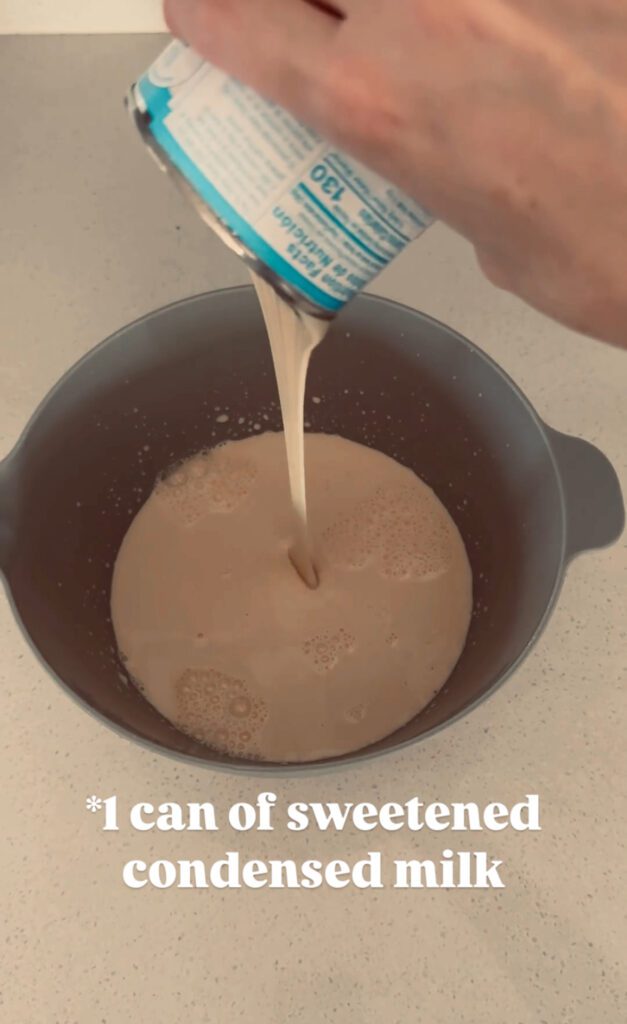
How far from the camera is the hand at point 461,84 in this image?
369mm

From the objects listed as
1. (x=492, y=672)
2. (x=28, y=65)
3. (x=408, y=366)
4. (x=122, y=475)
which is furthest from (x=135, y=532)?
(x=28, y=65)

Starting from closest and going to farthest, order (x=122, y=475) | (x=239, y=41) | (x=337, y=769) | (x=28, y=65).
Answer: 1. (x=239, y=41)
2. (x=337, y=769)
3. (x=122, y=475)
4. (x=28, y=65)

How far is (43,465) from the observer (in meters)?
0.69

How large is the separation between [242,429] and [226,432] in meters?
0.02

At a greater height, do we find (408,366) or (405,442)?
(408,366)

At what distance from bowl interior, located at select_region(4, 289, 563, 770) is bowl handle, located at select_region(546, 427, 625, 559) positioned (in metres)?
0.02

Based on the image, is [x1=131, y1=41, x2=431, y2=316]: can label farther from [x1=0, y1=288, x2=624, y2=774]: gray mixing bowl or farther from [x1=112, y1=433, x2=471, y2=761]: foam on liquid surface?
[x1=112, y1=433, x2=471, y2=761]: foam on liquid surface

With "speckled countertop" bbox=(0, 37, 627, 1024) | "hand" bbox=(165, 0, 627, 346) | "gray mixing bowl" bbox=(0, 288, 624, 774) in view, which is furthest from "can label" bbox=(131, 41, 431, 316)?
"speckled countertop" bbox=(0, 37, 627, 1024)

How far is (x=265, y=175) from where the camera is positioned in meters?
0.39

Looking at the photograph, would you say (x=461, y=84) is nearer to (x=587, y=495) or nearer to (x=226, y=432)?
(x=587, y=495)

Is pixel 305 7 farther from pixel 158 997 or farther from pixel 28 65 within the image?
pixel 28 65

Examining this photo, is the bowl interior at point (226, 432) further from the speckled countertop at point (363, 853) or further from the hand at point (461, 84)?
the hand at point (461, 84)

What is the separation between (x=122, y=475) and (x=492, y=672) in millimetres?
402

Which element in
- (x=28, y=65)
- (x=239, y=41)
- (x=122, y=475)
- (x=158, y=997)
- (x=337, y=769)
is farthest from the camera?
(x=28, y=65)
